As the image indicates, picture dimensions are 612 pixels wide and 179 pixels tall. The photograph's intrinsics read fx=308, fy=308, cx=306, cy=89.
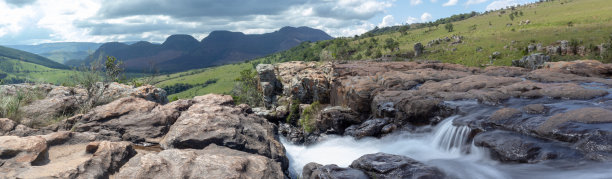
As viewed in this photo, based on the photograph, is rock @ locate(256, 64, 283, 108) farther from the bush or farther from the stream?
the stream

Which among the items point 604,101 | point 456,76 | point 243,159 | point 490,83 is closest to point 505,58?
point 456,76

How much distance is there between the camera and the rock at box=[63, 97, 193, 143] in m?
14.5

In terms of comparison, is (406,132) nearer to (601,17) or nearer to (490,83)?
(490,83)

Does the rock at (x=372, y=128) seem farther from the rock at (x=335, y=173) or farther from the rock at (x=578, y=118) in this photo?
the rock at (x=335, y=173)

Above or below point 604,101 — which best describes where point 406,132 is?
below

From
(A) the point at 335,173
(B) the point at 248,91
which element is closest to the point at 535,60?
(B) the point at 248,91

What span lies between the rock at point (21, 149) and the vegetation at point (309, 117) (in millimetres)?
20518

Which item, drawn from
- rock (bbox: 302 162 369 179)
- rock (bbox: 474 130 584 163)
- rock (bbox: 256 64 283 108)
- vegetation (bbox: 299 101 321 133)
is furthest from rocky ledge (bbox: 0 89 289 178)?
rock (bbox: 256 64 283 108)

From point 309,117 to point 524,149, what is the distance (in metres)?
20.4

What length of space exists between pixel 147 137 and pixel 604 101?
75.6ft

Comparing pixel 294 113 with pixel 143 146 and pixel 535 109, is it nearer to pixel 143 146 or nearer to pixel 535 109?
pixel 143 146

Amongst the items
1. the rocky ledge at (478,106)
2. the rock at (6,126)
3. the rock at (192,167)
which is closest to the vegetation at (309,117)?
the rocky ledge at (478,106)

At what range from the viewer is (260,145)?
49.5 feet

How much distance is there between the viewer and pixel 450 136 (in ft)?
52.3
